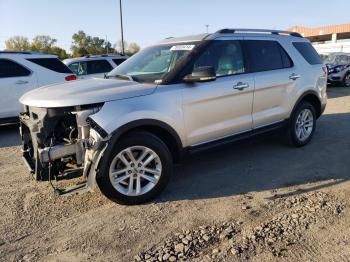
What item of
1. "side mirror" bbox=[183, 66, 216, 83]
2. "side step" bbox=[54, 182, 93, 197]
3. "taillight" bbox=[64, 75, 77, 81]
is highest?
"side mirror" bbox=[183, 66, 216, 83]

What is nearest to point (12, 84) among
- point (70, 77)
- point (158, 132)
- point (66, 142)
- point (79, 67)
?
point (70, 77)

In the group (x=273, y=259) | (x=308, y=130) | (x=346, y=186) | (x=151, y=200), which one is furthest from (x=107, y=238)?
(x=308, y=130)

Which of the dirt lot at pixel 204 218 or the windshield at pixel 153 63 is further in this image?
the windshield at pixel 153 63

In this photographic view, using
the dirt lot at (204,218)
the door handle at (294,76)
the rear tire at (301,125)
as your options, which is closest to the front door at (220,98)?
the dirt lot at (204,218)

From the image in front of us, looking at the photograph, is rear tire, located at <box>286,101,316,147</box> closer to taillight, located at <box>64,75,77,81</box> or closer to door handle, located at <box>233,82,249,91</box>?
door handle, located at <box>233,82,249,91</box>

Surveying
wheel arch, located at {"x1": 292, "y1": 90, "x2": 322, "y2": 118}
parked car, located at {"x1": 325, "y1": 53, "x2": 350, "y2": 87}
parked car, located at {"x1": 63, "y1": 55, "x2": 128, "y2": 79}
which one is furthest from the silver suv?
parked car, located at {"x1": 325, "y1": 53, "x2": 350, "y2": 87}

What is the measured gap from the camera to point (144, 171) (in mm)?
4105

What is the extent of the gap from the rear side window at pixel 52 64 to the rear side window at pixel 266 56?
5097 mm

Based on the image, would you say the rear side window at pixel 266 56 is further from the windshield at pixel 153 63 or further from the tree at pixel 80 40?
the tree at pixel 80 40

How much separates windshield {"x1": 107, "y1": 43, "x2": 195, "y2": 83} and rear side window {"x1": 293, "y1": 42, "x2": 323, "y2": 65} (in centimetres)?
229

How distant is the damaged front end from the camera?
3.73 m

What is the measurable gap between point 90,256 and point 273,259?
1.54 metres

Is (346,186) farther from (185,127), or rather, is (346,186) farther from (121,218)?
(121,218)

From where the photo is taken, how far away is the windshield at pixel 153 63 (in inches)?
178
